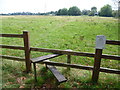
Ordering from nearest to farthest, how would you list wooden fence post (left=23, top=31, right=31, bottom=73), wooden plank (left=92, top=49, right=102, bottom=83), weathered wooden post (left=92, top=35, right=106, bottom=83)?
1. weathered wooden post (left=92, top=35, right=106, bottom=83)
2. wooden plank (left=92, top=49, right=102, bottom=83)
3. wooden fence post (left=23, top=31, right=31, bottom=73)

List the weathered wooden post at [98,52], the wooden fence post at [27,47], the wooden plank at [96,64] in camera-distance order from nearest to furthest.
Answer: the weathered wooden post at [98,52], the wooden plank at [96,64], the wooden fence post at [27,47]

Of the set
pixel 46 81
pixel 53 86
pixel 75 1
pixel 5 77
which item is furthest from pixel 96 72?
pixel 75 1

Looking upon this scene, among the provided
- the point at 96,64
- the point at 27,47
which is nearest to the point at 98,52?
the point at 96,64

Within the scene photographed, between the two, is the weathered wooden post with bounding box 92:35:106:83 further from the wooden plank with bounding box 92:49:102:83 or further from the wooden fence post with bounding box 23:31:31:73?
the wooden fence post with bounding box 23:31:31:73

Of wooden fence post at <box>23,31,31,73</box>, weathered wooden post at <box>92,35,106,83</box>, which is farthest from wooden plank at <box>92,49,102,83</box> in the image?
wooden fence post at <box>23,31,31,73</box>

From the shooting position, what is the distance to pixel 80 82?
3246mm

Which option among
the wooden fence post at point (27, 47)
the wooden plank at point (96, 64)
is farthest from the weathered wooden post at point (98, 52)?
the wooden fence post at point (27, 47)

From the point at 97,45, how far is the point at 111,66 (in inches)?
81.3

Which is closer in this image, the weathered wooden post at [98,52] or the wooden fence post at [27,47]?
the weathered wooden post at [98,52]

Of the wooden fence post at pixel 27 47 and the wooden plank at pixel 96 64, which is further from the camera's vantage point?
the wooden fence post at pixel 27 47

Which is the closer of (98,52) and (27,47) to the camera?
(98,52)

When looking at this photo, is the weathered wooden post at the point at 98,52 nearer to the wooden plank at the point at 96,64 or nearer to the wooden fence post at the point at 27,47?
the wooden plank at the point at 96,64

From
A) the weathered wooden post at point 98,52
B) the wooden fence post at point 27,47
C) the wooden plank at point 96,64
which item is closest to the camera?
the weathered wooden post at point 98,52

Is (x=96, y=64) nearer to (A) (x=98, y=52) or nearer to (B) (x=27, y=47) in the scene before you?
(A) (x=98, y=52)
